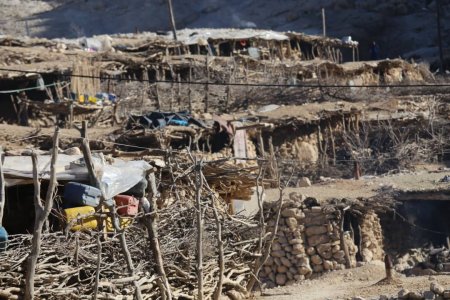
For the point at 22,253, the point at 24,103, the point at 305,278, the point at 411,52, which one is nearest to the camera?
the point at 22,253

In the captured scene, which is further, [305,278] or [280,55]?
[280,55]

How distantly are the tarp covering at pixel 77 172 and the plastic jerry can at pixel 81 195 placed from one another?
0.41 feet

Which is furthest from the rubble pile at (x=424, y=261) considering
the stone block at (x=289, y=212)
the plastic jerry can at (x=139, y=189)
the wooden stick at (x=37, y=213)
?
the wooden stick at (x=37, y=213)

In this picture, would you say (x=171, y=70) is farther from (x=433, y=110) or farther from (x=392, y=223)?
(x=392, y=223)

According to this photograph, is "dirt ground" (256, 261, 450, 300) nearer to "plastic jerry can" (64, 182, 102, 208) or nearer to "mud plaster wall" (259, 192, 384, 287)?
"mud plaster wall" (259, 192, 384, 287)

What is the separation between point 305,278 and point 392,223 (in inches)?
90.7

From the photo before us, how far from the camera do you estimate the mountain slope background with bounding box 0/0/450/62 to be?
133ft

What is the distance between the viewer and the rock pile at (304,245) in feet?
56.4

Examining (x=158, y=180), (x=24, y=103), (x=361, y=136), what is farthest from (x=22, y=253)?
(x=361, y=136)

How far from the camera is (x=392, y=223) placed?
60.4 feet

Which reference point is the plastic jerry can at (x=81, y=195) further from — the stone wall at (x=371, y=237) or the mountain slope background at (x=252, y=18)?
the mountain slope background at (x=252, y=18)

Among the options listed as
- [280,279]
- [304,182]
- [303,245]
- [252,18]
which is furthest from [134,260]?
[252,18]

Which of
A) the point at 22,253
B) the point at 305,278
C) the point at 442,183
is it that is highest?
the point at 22,253

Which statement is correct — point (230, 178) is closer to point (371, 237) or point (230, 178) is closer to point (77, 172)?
point (77, 172)
